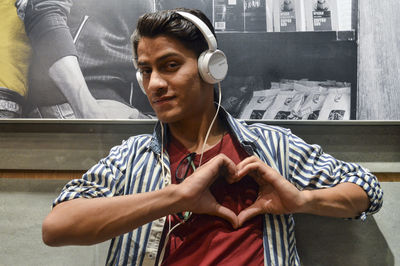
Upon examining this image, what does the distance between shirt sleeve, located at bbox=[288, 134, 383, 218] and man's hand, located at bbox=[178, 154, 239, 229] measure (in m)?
0.23

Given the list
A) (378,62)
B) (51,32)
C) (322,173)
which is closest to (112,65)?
(51,32)

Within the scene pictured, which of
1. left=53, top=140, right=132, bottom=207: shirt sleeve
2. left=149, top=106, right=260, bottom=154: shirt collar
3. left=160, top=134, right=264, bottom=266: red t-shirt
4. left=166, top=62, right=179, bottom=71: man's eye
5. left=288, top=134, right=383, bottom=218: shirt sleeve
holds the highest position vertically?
left=166, top=62, right=179, bottom=71: man's eye

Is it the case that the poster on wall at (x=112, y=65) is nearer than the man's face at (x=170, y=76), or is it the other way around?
the man's face at (x=170, y=76)

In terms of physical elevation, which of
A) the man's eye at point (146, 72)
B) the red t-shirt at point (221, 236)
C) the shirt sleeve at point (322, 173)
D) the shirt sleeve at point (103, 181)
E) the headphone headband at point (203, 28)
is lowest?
the red t-shirt at point (221, 236)

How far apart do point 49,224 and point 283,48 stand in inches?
37.4

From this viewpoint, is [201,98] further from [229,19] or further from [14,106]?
[14,106]

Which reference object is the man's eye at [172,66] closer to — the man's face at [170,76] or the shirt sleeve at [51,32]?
the man's face at [170,76]

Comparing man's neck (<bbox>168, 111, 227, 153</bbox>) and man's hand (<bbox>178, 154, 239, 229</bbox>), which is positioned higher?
man's neck (<bbox>168, 111, 227, 153</bbox>)

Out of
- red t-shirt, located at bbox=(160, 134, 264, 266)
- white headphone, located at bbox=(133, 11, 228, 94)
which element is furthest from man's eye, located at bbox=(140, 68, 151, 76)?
red t-shirt, located at bbox=(160, 134, 264, 266)

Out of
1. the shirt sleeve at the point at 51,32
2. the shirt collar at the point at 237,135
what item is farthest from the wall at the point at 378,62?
the shirt sleeve at the point at 51,32

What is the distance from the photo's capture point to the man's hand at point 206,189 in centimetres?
87

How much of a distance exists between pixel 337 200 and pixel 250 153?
274 millimetres

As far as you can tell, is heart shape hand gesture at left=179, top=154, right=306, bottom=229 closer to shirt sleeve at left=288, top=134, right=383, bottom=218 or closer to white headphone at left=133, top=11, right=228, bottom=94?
shirt sleeve at left=288, top=134, right=383, bottom=218

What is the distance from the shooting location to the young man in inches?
34.2
